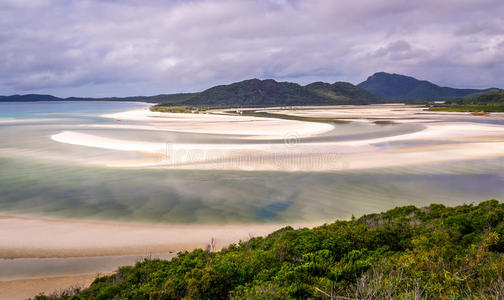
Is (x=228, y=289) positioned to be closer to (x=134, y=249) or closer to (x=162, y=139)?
(x=134, y=249)

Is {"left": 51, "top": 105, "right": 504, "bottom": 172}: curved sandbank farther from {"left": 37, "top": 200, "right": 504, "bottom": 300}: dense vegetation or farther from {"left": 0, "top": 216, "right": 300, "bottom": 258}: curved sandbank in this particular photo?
{"left": 37, "top": 200, "right": 504, "bottom": 300}: dense vegetation

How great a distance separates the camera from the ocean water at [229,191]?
39.5 feet

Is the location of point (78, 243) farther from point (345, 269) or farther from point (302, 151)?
point (302, 151)

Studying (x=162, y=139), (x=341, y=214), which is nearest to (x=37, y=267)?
(x=341, y=214)

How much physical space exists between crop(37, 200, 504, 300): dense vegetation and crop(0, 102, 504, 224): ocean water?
4.29 meters

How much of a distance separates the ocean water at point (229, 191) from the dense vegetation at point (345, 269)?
4287mm

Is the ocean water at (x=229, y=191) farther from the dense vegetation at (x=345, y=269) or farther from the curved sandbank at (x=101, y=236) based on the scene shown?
the dense vegetation at (x=345, y=269)

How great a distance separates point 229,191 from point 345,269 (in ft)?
30.8

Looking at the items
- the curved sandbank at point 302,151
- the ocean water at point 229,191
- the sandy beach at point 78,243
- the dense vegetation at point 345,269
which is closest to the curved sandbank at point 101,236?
the sandy beach at point 78,243

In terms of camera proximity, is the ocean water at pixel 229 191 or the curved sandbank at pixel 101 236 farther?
the ocean water at pixel 229 191

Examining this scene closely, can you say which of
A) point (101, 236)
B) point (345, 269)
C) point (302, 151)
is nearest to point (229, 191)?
point (101, 236)

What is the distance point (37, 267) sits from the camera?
8070mm

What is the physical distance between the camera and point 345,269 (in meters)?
5.50

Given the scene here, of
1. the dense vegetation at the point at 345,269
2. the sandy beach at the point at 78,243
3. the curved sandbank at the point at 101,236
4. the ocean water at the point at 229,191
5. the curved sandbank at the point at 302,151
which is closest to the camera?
the dense vegetation at the point at 345,269
